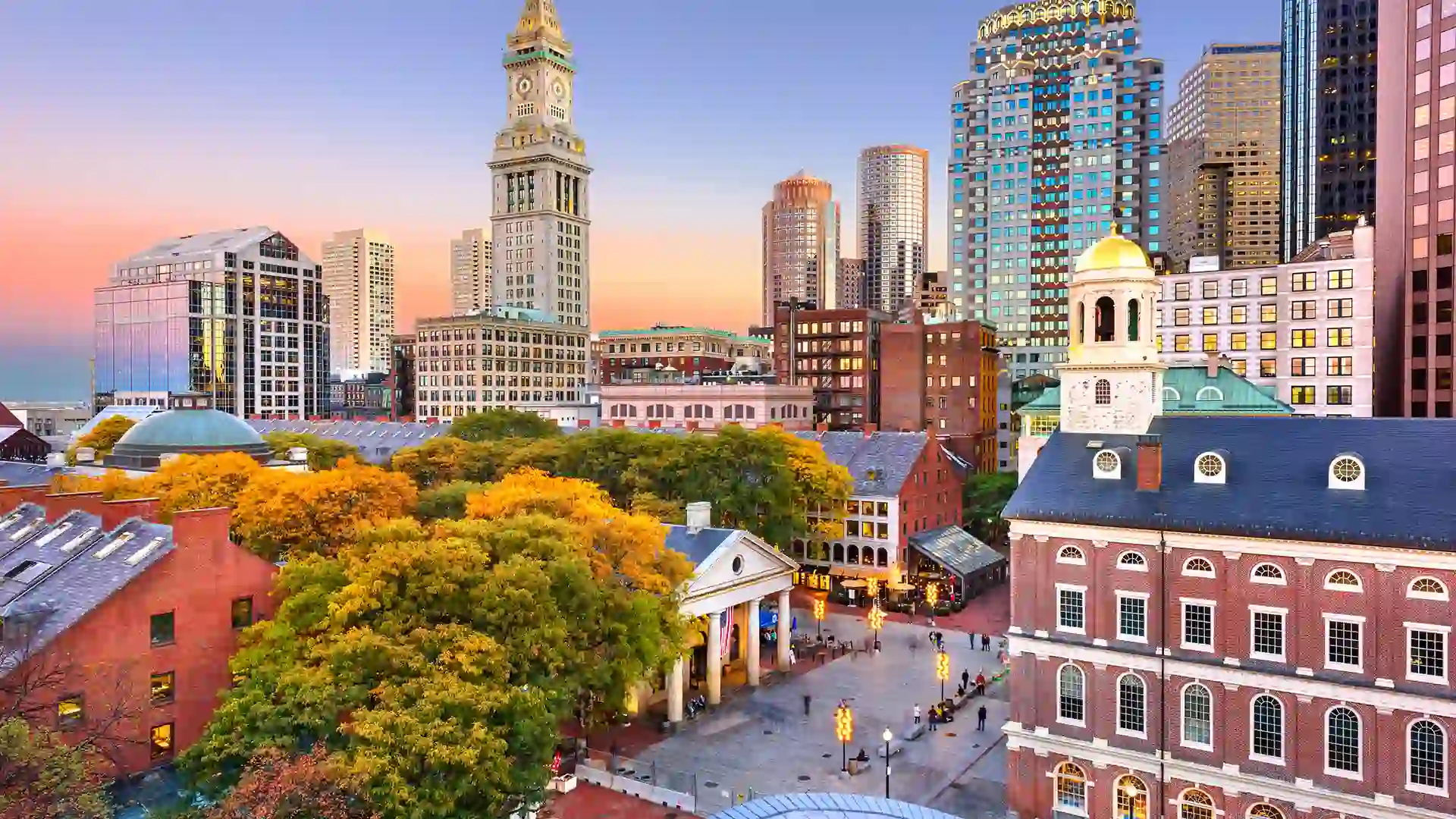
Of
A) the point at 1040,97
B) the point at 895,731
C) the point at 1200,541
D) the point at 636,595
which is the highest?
the point at 1040,97

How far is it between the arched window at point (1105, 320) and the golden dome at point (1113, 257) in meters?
1.66

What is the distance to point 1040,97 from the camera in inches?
7367

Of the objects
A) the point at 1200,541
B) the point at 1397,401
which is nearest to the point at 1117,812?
the point at 1200,541

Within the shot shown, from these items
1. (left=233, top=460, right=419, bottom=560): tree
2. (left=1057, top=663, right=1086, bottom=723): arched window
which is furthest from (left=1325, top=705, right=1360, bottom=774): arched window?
(left=233, top=460, right=419, bottom=560): tree

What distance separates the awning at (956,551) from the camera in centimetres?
8675

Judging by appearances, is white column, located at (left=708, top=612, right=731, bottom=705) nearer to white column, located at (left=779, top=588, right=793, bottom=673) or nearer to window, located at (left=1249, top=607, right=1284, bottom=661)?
white column, located at (left=779, top=588, right=793, bottom=673)

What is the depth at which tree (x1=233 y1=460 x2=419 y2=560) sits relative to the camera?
5691cm

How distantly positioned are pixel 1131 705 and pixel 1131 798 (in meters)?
3.67

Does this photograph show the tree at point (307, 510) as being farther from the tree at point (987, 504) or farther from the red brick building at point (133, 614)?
the tree at point (987, 504)

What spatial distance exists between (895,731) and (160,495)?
155ft

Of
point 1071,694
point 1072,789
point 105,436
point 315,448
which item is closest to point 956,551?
point 1071,694

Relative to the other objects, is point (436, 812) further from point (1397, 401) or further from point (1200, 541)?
point (1397, 401)

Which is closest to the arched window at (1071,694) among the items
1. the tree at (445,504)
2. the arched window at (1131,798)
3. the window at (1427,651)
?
the arched window at (1131,798)

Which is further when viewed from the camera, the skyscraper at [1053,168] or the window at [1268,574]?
the skyscraper at [1053,168]
